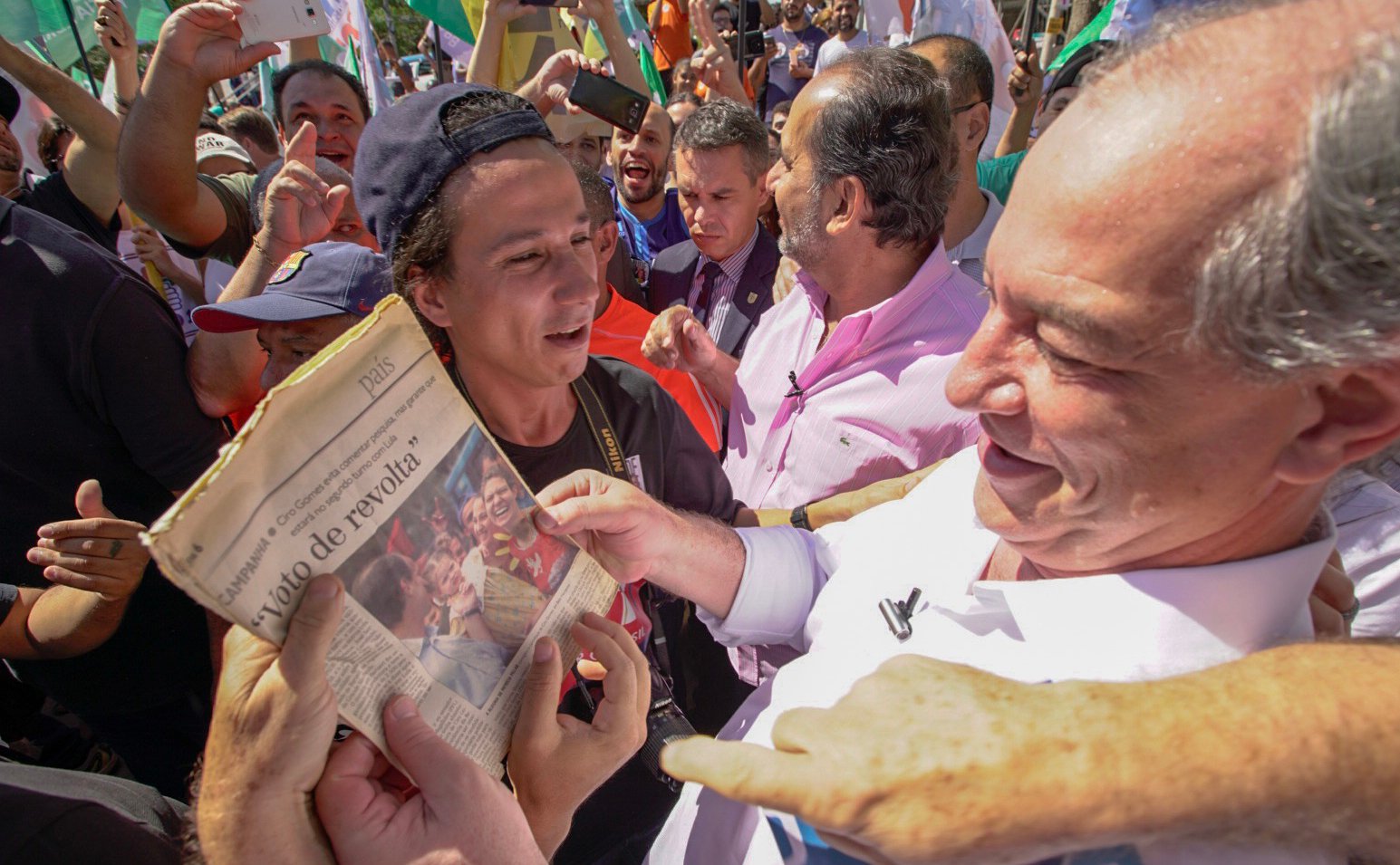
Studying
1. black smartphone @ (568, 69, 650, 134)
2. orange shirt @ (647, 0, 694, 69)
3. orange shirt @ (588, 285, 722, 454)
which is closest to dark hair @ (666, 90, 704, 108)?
black smartphone @ (568, 69, 650, 134)

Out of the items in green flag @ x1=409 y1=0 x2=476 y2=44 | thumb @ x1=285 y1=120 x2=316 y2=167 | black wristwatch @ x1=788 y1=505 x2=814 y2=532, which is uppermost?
green flag @ x1=409 y1=0 x2=476 y2=44

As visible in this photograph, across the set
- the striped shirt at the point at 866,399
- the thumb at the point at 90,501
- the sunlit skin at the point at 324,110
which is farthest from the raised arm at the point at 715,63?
the thumb at the point at 90,501

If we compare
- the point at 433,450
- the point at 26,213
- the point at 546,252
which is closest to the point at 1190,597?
the point at 433,450

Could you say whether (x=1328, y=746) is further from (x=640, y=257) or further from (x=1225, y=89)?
(x=640, y=257)

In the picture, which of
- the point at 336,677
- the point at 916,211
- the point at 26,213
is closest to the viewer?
the point at 336,677

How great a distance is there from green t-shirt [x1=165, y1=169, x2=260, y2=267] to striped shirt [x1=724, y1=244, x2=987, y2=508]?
2.41 m

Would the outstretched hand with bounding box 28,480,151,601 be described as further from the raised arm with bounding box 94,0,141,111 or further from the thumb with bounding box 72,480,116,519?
the raised arm with bounding box 94,0,141,111

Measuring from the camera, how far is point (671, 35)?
8.21 metres

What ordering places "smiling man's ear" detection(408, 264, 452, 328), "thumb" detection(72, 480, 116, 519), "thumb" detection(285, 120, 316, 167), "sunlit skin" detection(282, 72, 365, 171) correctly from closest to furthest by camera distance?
"thumb" detection(72, 480, 116, 519)
"smiling man's ear" detection(408, 264, 452, 328)
"thumb" detection(285, 120, 316, 167)
"sunlit skin" detection(282, 72, 365, 171)

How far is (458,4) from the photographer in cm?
549

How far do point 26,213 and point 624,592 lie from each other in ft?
5.91

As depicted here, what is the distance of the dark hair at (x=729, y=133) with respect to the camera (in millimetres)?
3529

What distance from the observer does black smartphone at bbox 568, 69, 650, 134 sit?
3697mm

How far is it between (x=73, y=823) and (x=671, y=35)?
28.7ft
